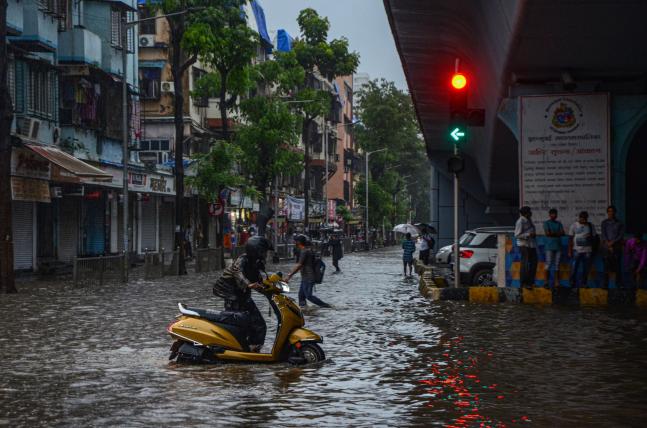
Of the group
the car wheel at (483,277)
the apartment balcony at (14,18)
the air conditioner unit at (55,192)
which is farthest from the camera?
the air conditioner unit at (55,192)

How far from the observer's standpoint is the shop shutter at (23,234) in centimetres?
3575

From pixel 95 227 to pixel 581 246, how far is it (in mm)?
26479

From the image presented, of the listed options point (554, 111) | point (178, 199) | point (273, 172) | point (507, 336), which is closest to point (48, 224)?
point (178, 199)

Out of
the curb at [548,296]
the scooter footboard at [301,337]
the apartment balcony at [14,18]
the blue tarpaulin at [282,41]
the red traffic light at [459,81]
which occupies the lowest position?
the curb at [548,296]

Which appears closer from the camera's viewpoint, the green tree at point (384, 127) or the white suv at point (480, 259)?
the white suv at point (480, 259)

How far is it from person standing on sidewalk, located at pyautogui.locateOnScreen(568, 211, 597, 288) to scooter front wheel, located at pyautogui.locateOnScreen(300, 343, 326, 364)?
11064mm

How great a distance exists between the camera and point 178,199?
39.6 m

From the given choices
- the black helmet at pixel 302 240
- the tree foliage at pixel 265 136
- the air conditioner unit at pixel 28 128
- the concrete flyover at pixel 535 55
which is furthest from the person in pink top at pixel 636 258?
the tree foliage at pixel 265 136

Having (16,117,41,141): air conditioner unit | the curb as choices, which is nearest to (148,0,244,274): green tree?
(16,117,41,141): air conditioner unit

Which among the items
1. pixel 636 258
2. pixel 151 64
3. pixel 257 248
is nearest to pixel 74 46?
pixel 151 64

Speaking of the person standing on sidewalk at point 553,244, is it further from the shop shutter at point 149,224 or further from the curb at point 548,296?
the shop shutter at point 149,224

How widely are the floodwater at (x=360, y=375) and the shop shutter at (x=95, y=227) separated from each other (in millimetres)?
23678

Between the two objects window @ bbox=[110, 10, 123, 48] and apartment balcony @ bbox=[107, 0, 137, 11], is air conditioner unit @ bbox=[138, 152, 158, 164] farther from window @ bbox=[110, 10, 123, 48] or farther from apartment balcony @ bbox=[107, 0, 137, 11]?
apartment balcony @ bbox=[107, 0, 137, 11]

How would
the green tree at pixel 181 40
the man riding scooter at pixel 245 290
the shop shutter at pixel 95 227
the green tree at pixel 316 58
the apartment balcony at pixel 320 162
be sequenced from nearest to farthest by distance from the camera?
the man riding scooter at pixel 245 290 → the green tree at pixel 181 40 → the shop shutter at pixel 95 227 → the green tree at pixel 316 58 → the apartment balcony at pixel 320 162
